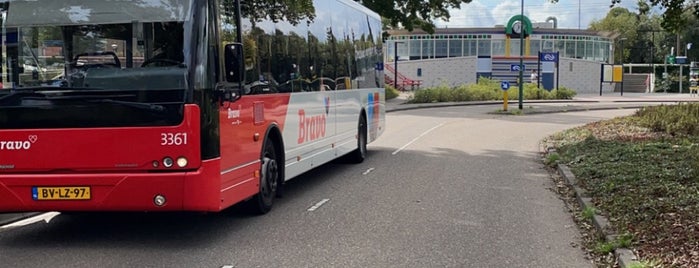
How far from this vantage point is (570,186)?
35.3 ft

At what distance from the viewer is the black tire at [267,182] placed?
8391mm

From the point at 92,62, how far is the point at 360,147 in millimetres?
7854

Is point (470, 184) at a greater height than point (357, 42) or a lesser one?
lesser

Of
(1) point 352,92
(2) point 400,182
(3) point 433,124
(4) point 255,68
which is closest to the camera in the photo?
(4) point 255,68

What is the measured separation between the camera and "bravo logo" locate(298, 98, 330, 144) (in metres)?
9.84

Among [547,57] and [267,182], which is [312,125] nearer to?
[267,182]

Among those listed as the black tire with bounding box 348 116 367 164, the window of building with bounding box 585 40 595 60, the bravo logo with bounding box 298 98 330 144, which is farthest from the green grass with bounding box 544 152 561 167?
the window of building with bounding box 585 40 595 60

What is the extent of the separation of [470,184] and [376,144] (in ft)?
23.5

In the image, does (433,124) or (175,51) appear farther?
(433,124)

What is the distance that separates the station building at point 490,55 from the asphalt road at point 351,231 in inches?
1884

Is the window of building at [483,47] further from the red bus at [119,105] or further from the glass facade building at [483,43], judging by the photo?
the red bus at [119,105]

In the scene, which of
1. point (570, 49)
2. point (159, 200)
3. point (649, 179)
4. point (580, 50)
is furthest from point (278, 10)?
point (580, 50)

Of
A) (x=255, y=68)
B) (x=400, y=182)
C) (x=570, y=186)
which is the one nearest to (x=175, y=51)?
(x=255, y=68)

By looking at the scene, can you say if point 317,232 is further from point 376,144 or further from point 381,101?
point 376,144
